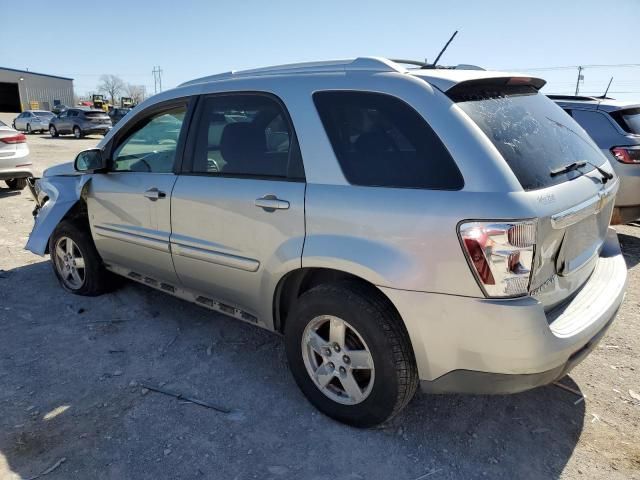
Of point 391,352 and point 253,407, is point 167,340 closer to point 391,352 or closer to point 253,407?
point 253,407

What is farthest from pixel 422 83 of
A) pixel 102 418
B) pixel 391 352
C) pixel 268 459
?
pixel 102 418

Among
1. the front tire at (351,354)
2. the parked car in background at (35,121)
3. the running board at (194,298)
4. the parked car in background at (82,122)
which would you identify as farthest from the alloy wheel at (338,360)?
the parked car in background at (35,121)

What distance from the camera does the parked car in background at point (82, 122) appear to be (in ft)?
89.6

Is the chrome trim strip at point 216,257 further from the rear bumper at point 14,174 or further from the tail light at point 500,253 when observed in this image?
the rear bumper at point 14,174

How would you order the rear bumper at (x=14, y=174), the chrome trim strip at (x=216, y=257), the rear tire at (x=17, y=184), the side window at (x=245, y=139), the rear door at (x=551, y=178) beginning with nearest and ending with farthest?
the rear door at (x=551, y=178), the side window at (x=245, y=139), the chrome trim strip at (x=216, y=257), the rear bumper at (x=14, y=174), the rear tire at (x=17, y=184)

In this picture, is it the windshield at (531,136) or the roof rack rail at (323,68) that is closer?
the windshield at (531,136)

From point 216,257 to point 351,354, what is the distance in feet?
3.64

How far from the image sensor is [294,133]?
106 inches

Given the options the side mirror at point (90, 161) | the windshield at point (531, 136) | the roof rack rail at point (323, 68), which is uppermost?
the roof rack rail at point (323, 68)

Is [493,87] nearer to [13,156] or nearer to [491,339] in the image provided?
[491,339]

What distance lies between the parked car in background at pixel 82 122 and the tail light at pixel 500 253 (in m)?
28.6

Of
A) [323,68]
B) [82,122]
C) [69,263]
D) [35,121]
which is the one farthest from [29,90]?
[323,68]

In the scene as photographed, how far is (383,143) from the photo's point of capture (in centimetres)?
240

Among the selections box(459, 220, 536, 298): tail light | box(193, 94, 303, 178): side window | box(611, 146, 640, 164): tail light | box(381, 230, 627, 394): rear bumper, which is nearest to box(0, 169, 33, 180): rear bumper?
box(193, 94, 303, 178): side window
